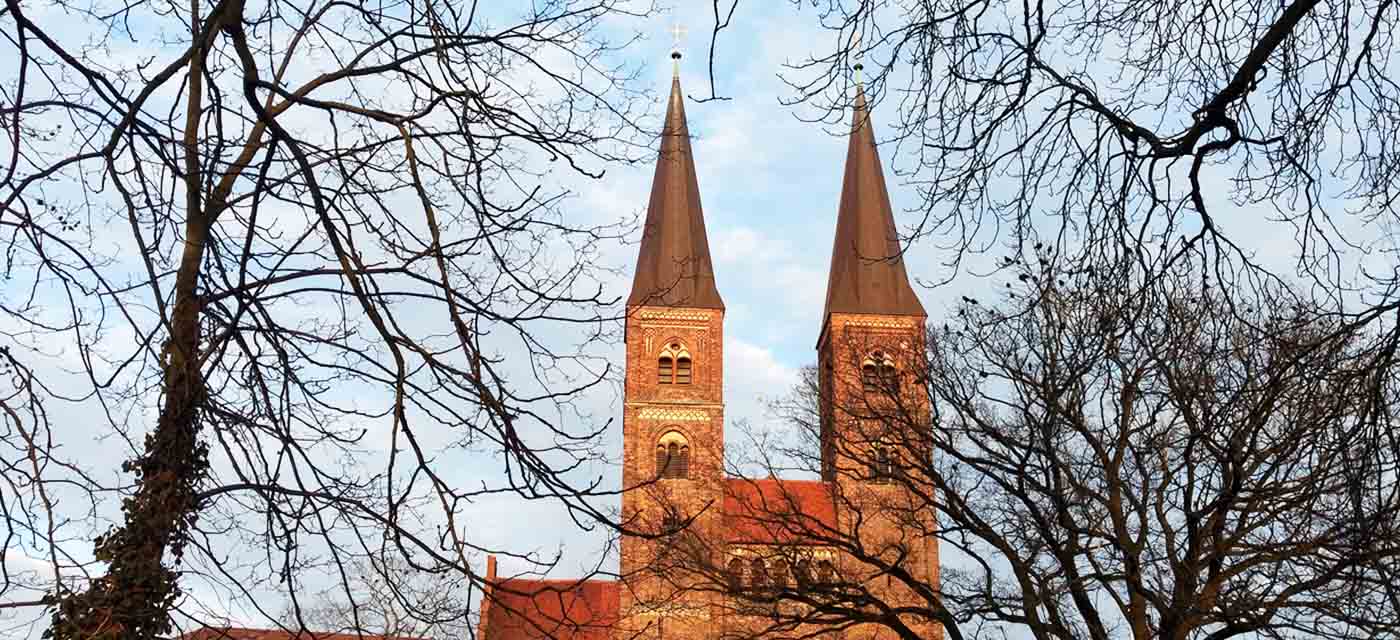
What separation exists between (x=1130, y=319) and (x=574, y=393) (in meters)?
1.91

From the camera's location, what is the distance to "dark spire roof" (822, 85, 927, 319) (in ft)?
120

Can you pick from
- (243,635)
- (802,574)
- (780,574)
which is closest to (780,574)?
(780,574)

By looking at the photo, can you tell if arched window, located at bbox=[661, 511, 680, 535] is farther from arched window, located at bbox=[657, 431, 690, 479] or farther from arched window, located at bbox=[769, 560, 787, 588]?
arched window, located at bbox=[657, 431, 690, 479]

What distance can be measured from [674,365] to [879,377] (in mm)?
19855

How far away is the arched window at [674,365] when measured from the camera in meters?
37.0

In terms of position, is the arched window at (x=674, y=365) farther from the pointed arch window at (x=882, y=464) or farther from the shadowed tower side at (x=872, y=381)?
the pointed arch window at (x=882, y=464)

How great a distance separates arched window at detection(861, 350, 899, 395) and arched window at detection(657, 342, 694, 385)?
1711 centimetres

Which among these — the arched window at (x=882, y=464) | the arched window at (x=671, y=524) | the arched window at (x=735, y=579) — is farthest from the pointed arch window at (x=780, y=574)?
the arched window at (x=671, y=524)

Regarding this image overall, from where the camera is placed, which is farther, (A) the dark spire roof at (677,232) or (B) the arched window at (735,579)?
(A) the dark spire roof at (677,232)

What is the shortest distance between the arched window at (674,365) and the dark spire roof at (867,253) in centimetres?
404

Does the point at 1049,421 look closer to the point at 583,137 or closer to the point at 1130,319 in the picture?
the point at 1130,319

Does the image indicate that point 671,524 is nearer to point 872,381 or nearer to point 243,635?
point 243,635

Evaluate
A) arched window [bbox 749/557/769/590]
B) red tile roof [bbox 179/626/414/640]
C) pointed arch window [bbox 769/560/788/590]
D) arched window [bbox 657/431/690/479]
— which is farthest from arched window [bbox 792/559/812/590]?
arched window [bbox 657/431/690/479]

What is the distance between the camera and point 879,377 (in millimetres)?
17562
